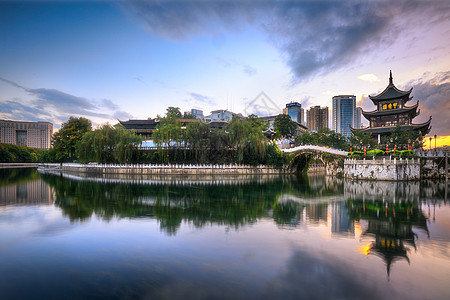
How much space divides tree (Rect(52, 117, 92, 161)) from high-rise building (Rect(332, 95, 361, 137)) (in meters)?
114

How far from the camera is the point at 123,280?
15.7ft

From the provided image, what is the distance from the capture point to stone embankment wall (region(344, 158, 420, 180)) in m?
20.6

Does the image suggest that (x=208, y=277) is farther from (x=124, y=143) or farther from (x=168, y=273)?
(x=124, y=143)

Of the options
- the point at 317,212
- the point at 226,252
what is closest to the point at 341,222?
the point at 317,212

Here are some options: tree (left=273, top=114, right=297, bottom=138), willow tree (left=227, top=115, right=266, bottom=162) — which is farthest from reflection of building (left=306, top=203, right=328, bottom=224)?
tree (left=273, top=114, right=297, bottom=138)

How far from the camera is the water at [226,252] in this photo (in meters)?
4.48

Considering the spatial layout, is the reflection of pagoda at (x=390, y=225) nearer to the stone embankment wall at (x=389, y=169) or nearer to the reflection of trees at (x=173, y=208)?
the reflection of trees at (x=173, y=208)

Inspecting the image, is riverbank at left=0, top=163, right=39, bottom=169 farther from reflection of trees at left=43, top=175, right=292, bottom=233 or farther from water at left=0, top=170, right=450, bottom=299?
water at left=0, top=170, right=450, bottom=299

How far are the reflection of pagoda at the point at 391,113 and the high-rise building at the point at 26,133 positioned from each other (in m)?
90.2

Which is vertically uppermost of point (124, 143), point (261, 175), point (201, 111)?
point (201, 111)

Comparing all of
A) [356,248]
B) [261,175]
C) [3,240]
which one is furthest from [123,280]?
[261,175]

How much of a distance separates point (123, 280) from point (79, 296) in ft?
2.45

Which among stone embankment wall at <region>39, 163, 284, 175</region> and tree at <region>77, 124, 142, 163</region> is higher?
tree at <region>77, 124, 142, 163</region>

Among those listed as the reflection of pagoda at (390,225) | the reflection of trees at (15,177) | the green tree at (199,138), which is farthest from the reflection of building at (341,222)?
the reflection of trees at (15,177)
